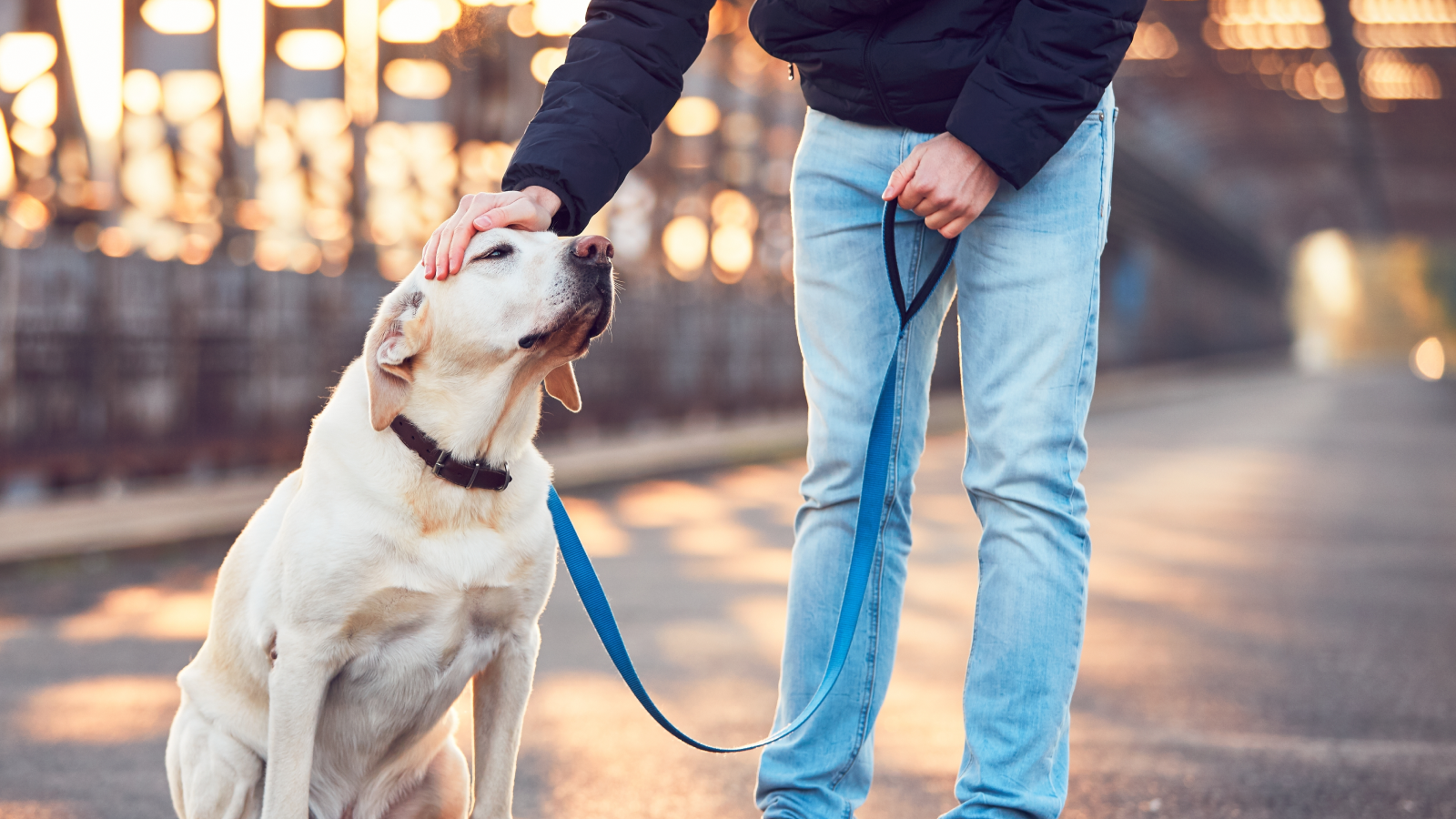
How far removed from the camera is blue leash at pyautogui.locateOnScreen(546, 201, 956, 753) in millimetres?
2262

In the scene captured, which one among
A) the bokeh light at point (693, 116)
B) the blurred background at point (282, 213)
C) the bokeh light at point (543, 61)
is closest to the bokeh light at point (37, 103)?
the blurred background at point (282, 213)

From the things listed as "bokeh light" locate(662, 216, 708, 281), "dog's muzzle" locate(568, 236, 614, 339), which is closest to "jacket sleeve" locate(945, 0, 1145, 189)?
"dog's muzzle" locate(568, 236, 614, 339)

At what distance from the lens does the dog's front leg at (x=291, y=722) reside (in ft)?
7.13

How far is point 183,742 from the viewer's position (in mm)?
2365

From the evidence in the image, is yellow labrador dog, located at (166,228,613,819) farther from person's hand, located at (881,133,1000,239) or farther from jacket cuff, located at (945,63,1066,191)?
jacket cuff, located at (945,63,1066,191)

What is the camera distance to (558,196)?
2309 mm

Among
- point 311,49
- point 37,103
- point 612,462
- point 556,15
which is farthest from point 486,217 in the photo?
point 556,15

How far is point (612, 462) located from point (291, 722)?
8812 mm

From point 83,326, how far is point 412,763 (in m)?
6.60

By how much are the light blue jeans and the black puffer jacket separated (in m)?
0.10

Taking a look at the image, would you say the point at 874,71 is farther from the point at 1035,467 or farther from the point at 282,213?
the point at 282,213

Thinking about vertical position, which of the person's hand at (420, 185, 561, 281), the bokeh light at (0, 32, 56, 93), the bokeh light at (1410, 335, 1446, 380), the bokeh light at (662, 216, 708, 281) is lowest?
the bokeh light at (1410, 335, 1446, 380)

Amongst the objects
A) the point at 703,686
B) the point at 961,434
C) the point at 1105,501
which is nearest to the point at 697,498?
the point at 1105,501

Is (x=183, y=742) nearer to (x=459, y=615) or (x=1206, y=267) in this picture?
(x=459, y=615)
